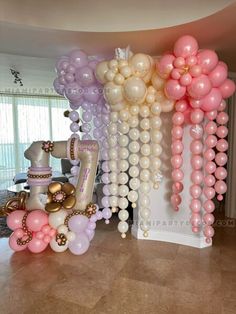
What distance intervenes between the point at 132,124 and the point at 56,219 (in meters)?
1.25

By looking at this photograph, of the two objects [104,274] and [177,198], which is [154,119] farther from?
[104,274]

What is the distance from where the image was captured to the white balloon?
110 inches

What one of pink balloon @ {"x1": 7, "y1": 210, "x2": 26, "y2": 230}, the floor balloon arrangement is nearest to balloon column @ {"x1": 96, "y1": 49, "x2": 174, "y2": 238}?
the floor balloon arrangement

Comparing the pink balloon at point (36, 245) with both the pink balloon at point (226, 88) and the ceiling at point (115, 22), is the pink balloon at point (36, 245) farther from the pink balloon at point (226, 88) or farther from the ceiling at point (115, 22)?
the pink balloon at point (226, 88)

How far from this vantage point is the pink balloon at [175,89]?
2.24m

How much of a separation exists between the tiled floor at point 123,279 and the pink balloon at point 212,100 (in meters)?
1.51

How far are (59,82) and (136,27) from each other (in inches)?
42.8

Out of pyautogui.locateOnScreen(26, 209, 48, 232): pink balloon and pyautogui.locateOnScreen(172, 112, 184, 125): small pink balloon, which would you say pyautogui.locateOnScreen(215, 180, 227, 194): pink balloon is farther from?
pyautogui.locateOnScreen(26, 209, 48, 232): pink balloon

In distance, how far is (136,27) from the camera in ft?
7.57

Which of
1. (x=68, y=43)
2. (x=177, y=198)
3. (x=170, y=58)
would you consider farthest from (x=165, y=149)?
(x=68, y=43)

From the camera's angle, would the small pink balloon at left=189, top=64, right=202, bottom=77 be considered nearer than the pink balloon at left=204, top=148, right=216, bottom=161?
Yes

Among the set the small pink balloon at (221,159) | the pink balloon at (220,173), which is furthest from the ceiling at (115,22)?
the pink balloon at (220,173)

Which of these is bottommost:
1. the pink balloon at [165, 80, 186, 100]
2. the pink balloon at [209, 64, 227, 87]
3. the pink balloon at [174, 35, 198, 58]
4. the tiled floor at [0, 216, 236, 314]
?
the tiled floor at [0, 216, 236, 314]

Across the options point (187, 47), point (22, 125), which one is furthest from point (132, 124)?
point (22, 125)
